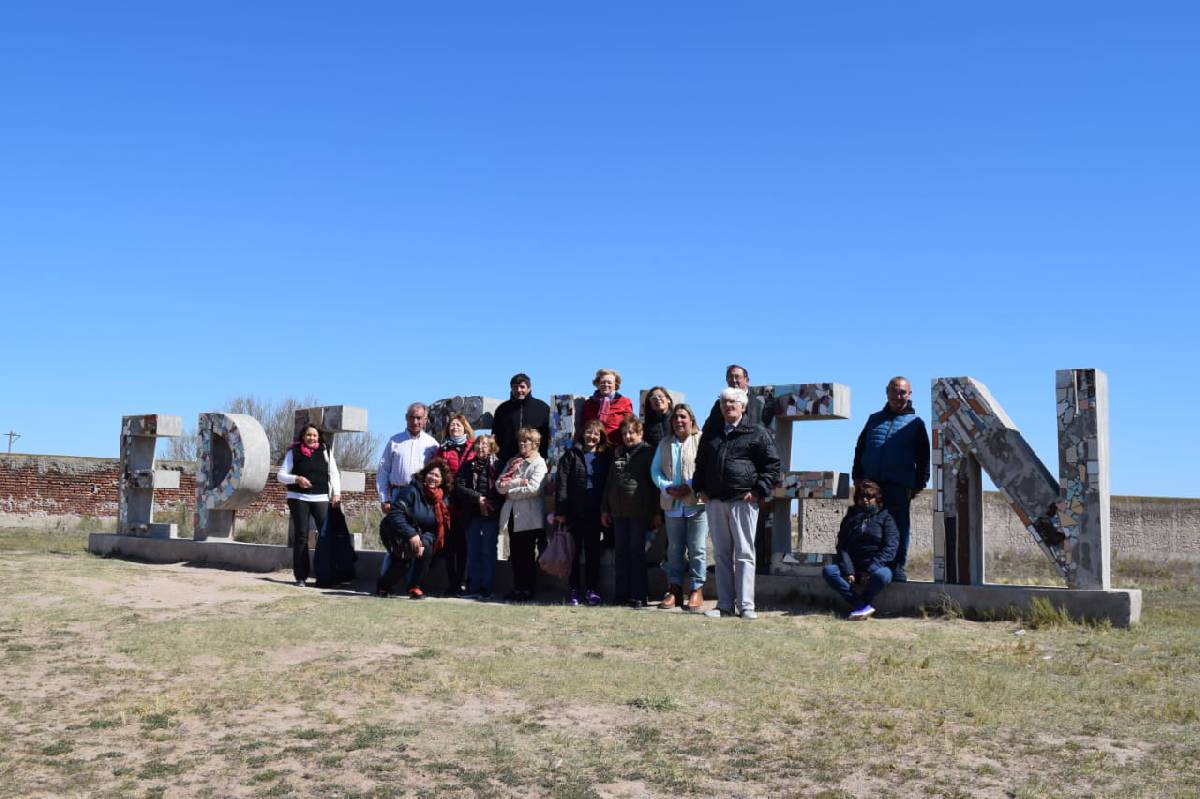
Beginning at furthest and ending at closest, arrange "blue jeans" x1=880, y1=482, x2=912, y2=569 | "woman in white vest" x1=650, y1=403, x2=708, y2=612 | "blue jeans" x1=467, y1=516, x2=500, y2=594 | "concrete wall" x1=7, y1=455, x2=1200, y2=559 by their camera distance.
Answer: "concrete wall" x1=7, y1=455, x2=1200, y2=559 → "blue jeans" x1=467, y1=516, x2=500, y2=594 → "woman in white vest" x1=650, y1=403, x2=708, y2=612 → "blue jeans" x1=880, y1=482, x2=912, y2=569

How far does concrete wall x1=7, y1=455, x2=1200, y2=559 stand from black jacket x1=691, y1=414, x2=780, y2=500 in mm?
12591

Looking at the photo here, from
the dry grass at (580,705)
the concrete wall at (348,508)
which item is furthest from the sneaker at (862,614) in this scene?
the concrete wall at (348,508)

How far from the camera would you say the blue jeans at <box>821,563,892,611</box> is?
358 inches

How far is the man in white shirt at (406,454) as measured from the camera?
11344mm

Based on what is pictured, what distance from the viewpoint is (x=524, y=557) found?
1078cm

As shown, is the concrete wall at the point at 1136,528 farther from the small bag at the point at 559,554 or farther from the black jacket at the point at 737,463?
the black jacket at the point at 737,463

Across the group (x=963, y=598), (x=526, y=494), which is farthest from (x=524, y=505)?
→ (x=963, y=598)

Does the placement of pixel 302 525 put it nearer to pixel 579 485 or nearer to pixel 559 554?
pixel 559 554

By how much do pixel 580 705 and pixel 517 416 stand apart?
225 inches

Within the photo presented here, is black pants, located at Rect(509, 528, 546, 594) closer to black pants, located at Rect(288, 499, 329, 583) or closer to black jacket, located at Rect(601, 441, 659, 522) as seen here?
black jacket, located at Rect(601, 441, 659, 522)

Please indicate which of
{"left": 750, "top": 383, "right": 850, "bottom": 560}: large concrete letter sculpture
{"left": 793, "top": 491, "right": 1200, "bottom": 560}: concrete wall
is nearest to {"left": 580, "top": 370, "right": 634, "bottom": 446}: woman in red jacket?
{"left": 750, "top": 383, "right": 850, "bottom": 560}: large concrete letter sculpture

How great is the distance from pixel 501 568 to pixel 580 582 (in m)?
1.48

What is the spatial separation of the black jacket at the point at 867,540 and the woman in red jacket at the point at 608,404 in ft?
7.73

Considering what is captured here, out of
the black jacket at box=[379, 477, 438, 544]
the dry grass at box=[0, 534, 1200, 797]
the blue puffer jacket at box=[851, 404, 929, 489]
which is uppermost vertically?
the blue puffer jacket at box=[851, 404, 929, 489]
